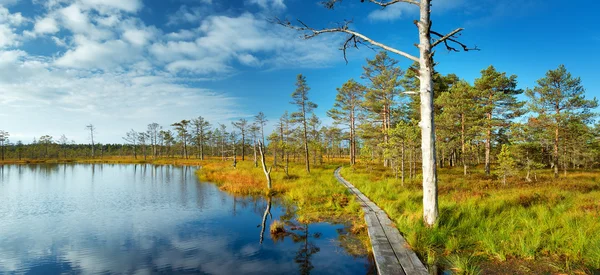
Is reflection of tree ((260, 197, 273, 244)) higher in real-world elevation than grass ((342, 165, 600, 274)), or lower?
lower

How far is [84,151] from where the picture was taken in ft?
322

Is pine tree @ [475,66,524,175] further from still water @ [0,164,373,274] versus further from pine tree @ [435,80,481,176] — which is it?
still water @ [0,164,373,274]

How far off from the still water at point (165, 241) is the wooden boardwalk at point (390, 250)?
773 millimetres

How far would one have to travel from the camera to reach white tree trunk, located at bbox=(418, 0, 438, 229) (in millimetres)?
7625

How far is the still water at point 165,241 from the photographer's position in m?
8.53

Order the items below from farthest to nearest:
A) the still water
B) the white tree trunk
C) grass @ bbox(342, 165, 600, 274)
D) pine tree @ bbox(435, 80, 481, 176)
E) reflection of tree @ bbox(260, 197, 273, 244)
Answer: pine tree @ bbox(435, 80, 481, 176) → reflection of tree @ bbox(260, 197, 273, 244) → the still water → the white tree trunk → grass @ bbox(342, 165, 600, 274)

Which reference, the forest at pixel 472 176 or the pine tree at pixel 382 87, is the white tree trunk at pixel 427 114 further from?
the pine tree at pixel 382 87

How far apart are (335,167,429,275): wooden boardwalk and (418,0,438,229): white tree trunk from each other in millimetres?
1213

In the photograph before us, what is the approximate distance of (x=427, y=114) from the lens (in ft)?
25.0

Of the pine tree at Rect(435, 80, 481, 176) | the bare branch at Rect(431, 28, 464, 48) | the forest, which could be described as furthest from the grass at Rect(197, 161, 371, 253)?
the pine tree at Rect(435, 80, 481, 176)

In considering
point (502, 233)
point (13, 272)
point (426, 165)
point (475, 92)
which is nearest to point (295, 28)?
point (426, 165)

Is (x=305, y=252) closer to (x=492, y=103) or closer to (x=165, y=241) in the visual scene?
(x=165, y=241)

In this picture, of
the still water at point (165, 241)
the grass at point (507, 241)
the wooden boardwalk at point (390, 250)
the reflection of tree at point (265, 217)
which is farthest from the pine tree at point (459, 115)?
the wooden boardwalk at point (390, 250)

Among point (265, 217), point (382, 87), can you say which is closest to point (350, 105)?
point (382, 87)
